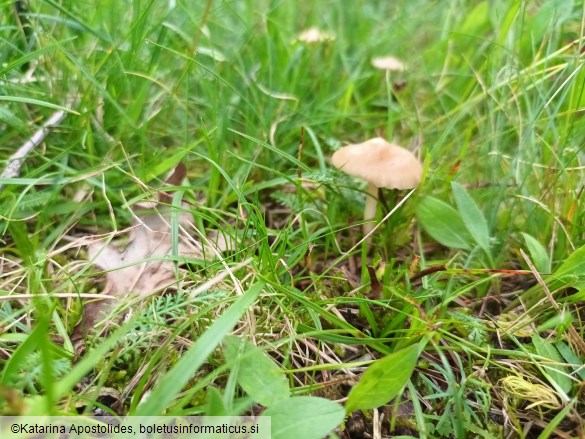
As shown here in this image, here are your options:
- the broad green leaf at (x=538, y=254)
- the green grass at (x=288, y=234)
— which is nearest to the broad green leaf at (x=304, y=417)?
the green grass at (x=288, y=234)

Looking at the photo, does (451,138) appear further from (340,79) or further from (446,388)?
(446,388)

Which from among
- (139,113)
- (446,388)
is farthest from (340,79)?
(446,388)

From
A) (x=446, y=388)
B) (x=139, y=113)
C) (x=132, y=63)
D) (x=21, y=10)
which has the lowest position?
(x=446, y=388)

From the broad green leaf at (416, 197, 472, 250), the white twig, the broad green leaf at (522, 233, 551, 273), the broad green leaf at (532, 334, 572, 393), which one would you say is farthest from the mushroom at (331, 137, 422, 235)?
the white twig

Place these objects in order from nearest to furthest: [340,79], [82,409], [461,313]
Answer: [82,409] → [461,313] → [340,79]

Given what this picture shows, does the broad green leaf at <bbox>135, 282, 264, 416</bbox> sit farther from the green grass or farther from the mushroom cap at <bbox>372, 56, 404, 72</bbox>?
the mushroom cap at <bbox>372, 56, 404, 72</bbox>

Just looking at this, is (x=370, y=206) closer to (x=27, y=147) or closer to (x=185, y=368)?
(x=185, y=368)

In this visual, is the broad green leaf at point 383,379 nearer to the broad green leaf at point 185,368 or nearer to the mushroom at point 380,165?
the broad green leaf at point 185,368
